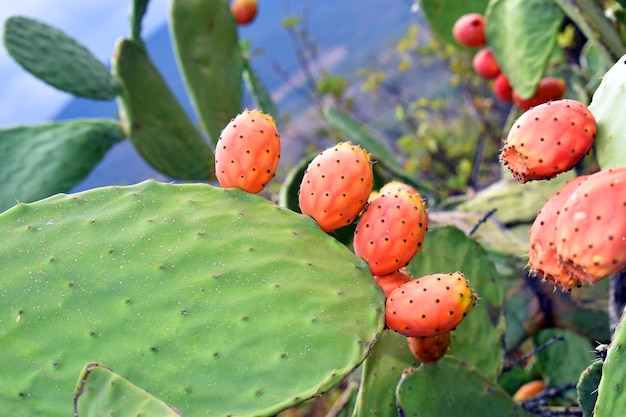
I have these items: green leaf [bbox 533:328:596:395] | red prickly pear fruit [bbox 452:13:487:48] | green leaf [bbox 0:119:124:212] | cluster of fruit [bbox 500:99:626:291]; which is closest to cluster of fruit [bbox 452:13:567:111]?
red prickly pear fruit [bbox 452:13:487:48]

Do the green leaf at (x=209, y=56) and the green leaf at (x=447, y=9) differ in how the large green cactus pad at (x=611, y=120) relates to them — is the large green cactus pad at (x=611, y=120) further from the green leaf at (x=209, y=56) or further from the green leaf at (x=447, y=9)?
the green leaf at (x=209, y=56)

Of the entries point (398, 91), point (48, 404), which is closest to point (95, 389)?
point (48, 404)

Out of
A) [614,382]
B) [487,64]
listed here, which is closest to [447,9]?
[487,64]

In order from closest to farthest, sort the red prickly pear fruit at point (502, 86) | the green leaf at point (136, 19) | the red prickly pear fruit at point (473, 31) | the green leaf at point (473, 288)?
the green leaf at point (473, 288)
the red prickly pear fruit at point (473, 31)
the red prickly pear fruit at point (502, 86)
the green leaf at point (136, 19)

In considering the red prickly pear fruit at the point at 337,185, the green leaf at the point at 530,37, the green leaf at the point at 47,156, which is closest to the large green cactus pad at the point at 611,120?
the red prickly pear fruit at the point at 337,185

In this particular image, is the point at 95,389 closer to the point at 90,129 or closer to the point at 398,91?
the point at 90,129

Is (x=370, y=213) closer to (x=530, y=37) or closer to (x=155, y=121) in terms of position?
(x=530, y=37)
